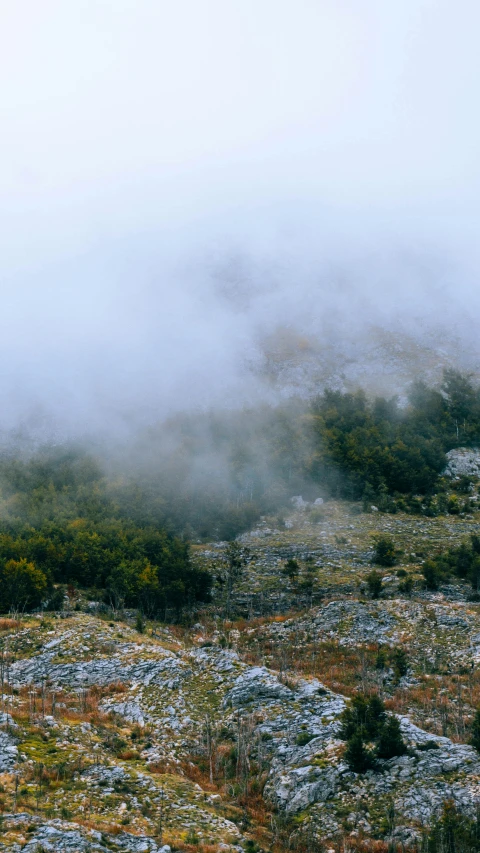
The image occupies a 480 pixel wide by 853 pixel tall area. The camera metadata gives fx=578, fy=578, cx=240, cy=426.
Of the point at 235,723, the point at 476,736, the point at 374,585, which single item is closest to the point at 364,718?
the point at 476,736

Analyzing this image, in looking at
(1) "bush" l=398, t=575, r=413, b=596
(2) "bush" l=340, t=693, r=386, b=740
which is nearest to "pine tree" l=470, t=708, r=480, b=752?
(2) "bush" l=340, t=693, r=386, b=740

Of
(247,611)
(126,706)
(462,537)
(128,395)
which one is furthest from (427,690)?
(128,395)

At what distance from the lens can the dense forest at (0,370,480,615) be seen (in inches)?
3034

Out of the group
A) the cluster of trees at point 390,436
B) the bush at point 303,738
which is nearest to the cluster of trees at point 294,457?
the cluster of trees at point 390,436

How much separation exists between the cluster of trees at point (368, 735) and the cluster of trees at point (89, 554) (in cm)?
4258

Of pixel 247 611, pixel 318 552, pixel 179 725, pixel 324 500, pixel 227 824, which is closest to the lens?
pixel 227 824

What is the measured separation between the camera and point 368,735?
31062 millimetres

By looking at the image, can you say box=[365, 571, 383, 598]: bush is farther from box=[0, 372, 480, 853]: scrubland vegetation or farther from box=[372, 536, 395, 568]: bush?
box=[372, 536, 395, 568]: bush

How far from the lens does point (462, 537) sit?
8631 centimetres

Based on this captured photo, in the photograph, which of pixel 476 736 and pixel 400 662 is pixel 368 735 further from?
pixel 400 662

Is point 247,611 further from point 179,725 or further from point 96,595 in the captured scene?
point 179,725

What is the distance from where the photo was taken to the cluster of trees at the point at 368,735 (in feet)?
97.1

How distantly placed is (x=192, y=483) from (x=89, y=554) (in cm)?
3844

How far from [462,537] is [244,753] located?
6284cm
